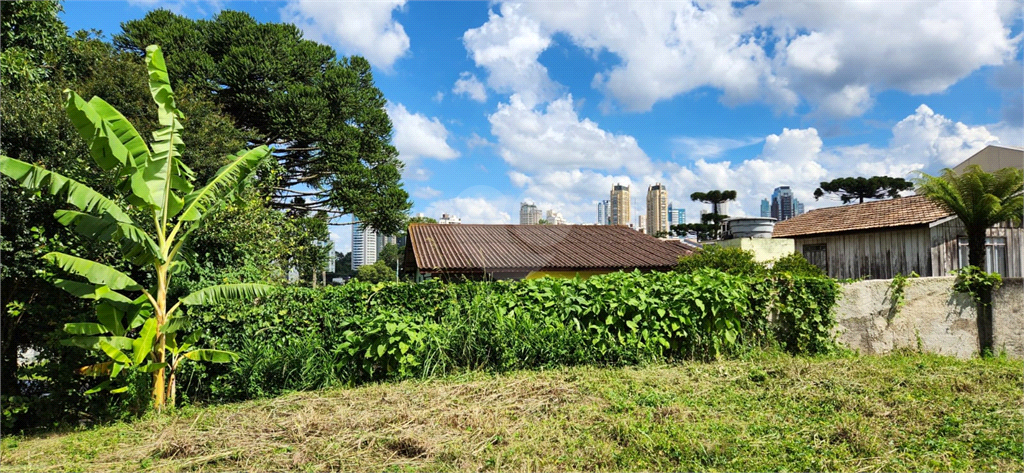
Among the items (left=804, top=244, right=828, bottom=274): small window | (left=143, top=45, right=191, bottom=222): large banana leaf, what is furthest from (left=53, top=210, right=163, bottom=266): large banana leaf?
(left=804, top=244, right=828, bottom=274): small window

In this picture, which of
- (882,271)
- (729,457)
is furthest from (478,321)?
(882,271)

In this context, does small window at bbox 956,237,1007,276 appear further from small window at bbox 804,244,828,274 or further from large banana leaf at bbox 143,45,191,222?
large banana leaf at bbox 143,45,191,222

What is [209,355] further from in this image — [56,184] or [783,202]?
[783,202]

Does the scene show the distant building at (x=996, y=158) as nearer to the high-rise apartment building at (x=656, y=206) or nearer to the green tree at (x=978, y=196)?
the green tree at (x=978, y=196)

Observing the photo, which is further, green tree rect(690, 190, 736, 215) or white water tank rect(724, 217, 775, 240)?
green tree rect(690, 190, 736, 215)

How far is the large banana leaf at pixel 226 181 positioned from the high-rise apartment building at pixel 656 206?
3167 inches

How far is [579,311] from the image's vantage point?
708 cm

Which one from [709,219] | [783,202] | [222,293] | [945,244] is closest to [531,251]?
[222,293]

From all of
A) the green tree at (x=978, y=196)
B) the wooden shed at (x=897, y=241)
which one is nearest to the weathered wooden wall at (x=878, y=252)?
the wooden shed at (x=897, y=241)

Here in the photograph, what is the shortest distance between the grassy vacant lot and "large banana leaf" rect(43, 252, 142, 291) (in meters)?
1.55

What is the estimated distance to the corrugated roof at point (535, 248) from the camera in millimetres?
16359

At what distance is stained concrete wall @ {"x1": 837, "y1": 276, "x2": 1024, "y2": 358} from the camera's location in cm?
833

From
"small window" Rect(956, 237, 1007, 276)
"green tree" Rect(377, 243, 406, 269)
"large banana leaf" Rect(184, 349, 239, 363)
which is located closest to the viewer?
"large banana leaf" Rect(184, 349, 239, 363)

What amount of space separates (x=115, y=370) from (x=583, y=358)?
555cm
